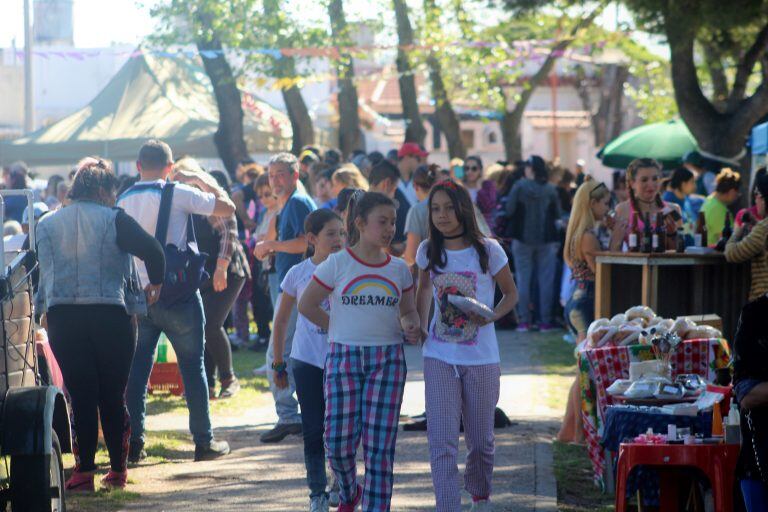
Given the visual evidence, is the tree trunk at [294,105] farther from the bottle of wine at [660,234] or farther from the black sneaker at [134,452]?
the black sneaker at [134,452]

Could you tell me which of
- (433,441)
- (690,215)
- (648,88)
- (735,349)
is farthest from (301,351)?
(648,88)

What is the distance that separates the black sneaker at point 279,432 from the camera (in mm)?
9578

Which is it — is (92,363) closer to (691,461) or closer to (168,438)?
(168,438)

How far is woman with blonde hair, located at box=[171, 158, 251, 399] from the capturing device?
36.1ft

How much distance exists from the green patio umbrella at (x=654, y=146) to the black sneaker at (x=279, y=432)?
1144cm

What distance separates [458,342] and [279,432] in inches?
123

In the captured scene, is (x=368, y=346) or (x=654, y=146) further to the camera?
(x=654, y=146)

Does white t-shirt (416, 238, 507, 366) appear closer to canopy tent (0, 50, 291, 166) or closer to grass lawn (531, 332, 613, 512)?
grass lawn (531, 332, 613, 512)

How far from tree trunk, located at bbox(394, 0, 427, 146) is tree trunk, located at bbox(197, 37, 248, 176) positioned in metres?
3.42

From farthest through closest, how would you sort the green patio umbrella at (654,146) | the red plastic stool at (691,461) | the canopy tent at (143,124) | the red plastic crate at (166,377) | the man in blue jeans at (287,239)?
the canopy tent at (143,124) < the green patio umbrella at (654,146) < the red plastic crate at (166,377) < the man in blue jeans at (287,239) < the red plastic stool at (691,461)

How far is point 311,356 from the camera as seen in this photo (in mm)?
7215

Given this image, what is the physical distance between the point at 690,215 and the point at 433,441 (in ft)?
25.6

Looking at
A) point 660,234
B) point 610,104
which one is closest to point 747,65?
point 660,234

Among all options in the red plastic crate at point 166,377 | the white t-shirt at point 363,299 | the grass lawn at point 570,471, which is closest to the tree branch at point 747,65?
the grass lawn at point 570,471
